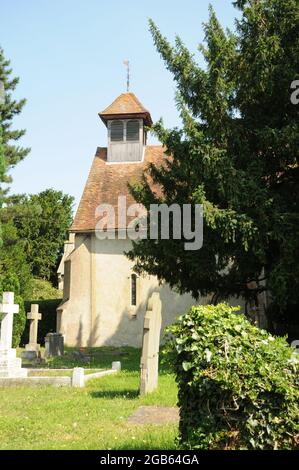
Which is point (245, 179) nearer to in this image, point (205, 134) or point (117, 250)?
point (205, 134)

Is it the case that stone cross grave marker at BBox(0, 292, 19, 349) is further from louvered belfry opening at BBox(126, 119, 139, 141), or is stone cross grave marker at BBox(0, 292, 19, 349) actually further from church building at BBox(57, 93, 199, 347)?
louvered belfry opening at BBox(126, 119, 139, 141)

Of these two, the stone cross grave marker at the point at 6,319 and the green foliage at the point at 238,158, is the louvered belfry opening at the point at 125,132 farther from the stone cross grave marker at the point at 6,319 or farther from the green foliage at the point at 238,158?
the stone cross grave marker at the point at 6,319

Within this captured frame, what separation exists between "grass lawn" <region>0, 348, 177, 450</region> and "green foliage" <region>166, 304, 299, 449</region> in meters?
0.90

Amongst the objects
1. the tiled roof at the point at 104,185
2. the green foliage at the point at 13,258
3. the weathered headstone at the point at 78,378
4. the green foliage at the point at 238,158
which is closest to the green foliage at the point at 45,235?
the green foliage at the point at 13,258

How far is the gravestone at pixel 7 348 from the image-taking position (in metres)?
12.3

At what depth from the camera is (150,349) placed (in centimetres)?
929

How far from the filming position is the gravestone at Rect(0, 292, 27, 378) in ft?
40.2

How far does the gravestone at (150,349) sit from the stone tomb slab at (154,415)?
1.23 m

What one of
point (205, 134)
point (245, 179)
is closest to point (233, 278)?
point (245, 179)

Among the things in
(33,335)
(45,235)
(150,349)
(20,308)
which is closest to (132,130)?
(20,308)

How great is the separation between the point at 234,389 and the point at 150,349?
5.23 meters

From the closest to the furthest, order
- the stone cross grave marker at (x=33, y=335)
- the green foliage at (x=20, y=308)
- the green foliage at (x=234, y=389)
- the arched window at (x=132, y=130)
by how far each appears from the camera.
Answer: the green foliage at (x=234, y=389) → the stone cross grave marker at (x=33, y=335) → the green foliage at (x=20, y=308) → the arched window at (x=132, y=130)

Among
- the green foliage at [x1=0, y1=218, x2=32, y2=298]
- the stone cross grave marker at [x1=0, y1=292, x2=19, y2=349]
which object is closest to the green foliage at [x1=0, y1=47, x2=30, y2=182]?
the green foliage at [x1=0, y1=218, x2=32, y2=298]

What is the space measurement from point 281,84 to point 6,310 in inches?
381
